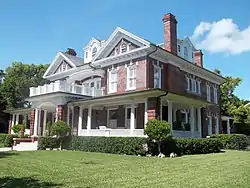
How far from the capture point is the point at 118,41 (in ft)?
77.7

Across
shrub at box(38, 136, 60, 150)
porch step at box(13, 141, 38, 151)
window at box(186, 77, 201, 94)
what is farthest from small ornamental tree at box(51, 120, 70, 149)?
window at box(186, 77, 201, 94)

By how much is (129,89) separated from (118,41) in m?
Answer: 4.38

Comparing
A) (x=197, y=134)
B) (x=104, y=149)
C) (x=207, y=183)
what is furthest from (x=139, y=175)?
(x=197, y=134)

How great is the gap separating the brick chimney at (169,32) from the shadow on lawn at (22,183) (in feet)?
60.5

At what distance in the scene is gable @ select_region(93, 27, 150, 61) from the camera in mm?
22011

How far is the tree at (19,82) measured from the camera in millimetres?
42531

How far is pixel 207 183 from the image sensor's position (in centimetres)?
777

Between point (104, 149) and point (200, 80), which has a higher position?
point (200, 80)

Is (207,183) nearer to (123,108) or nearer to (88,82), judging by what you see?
(123,108)

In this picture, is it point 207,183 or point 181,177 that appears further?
point 181,177

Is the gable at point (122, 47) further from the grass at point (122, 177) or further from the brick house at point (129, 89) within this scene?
the grass at point (122, 177)

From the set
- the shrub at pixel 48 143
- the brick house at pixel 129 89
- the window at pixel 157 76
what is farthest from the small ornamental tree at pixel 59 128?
the window at pixel 157 76

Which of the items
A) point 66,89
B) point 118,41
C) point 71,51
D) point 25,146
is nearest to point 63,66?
point 71,51

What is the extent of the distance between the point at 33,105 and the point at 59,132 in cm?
700
